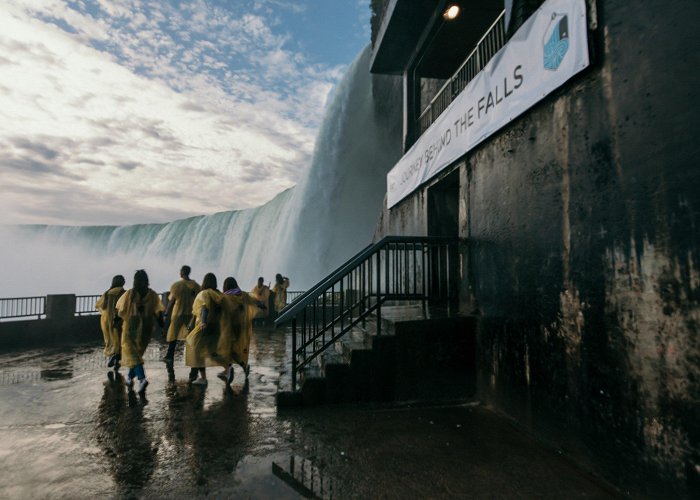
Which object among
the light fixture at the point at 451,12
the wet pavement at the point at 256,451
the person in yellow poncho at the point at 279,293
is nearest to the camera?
the wet pavement at the point at 256,451

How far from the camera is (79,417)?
4512 mm

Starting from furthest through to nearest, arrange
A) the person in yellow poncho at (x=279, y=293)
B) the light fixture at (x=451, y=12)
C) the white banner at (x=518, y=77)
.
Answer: the person in yellow poncho at (x=279, y=293)
the light fixture at (x=451, y=12)
the white banner at (x=518, y=77)

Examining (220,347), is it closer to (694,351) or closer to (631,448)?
(631,448)

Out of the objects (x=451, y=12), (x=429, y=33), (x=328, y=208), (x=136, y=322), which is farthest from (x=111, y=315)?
(x=328, y=208)

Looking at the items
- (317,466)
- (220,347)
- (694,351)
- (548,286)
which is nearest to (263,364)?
(220,347)

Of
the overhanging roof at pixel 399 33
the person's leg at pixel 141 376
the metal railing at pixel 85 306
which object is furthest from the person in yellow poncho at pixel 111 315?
the overhanging roof at pixel 399 33

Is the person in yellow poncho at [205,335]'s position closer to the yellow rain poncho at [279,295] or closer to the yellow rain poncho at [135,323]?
the yellow rain poncho at [135,323]

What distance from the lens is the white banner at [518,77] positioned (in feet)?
10.8

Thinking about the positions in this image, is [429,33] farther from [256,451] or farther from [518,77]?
[256,451]

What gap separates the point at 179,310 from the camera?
766 cm

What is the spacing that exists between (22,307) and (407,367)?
36.0ft

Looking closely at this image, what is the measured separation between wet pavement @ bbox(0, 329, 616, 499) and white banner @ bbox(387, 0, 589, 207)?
3313 millimetres

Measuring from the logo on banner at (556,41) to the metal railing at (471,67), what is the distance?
1723mm

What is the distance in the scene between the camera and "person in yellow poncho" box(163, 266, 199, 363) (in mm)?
7605
